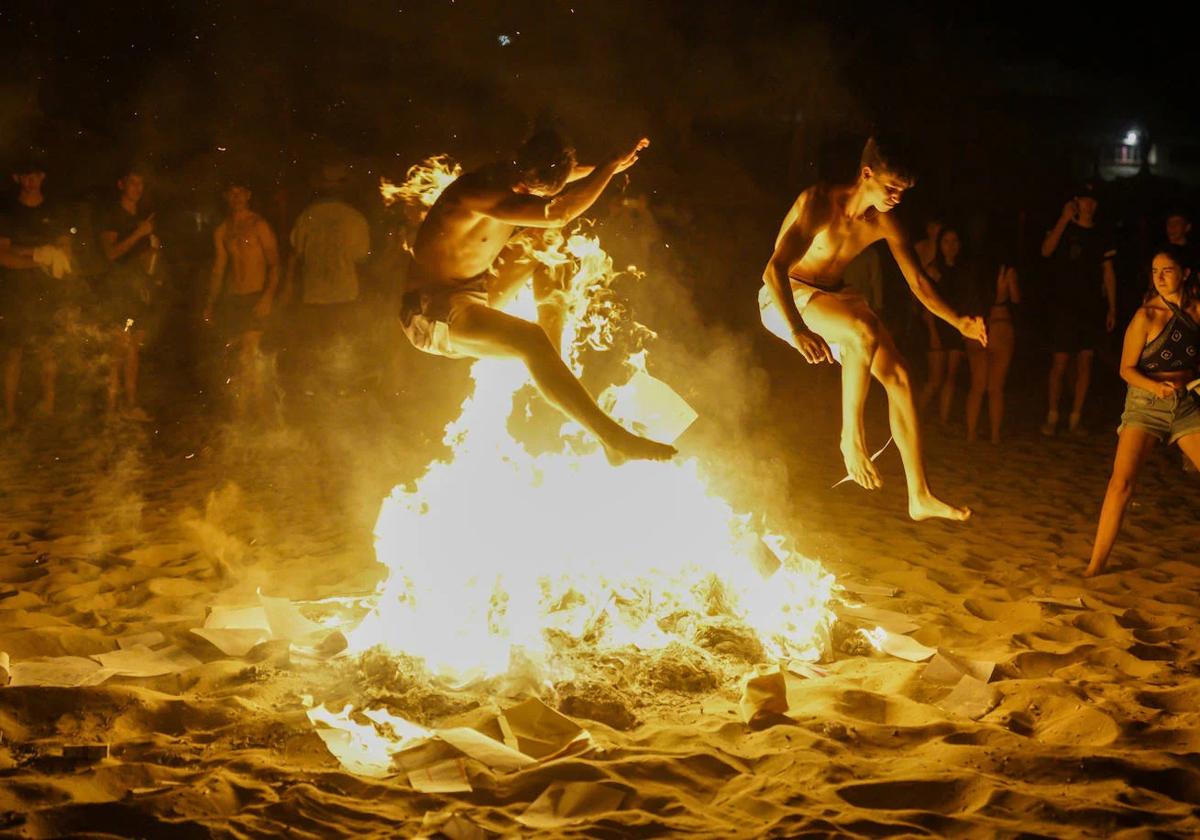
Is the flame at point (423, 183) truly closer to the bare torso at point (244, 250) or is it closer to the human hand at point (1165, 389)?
the human hand at point (1165, 389)

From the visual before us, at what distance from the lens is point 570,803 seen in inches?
145

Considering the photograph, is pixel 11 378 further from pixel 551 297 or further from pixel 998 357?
pixel 998 357

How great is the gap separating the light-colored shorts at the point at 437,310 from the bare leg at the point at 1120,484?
4.08 m

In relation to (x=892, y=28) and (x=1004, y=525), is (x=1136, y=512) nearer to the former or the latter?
(x=1004, y=525)

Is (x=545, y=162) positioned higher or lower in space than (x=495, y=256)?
higher

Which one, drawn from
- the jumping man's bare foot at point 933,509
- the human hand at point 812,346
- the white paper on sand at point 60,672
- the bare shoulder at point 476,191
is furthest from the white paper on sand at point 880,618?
the white paper on sand at point 60,672

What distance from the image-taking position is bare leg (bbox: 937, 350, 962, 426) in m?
12.2

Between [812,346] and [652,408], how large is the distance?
3.93 ft

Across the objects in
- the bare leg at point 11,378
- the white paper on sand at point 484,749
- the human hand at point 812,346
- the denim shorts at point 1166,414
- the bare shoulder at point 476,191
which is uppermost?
the bare shoulder at point 476,191

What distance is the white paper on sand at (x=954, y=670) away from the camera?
15.9 feet

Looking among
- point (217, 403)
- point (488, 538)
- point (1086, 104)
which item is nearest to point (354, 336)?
point (217, 403)

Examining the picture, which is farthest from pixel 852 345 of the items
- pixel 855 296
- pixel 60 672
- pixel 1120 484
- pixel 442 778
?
pixel 60 672

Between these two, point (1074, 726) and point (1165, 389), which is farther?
point (1165, 389)

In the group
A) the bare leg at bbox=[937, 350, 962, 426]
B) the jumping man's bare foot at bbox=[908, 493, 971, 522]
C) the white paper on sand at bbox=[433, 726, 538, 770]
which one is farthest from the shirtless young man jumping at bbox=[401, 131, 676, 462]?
the bare leg at bbox=[937, 350, 962, 426]
